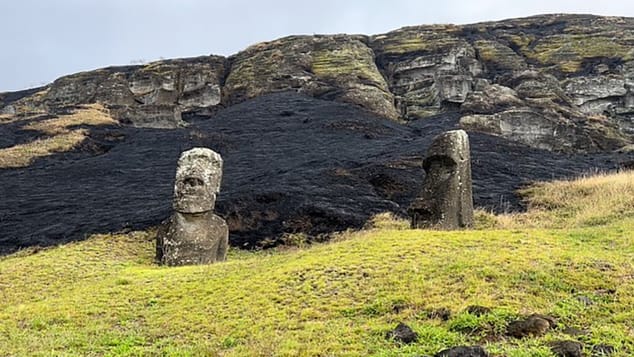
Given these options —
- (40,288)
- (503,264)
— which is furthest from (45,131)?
(503,264)

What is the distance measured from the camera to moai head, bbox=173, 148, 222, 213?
1770 centimetres

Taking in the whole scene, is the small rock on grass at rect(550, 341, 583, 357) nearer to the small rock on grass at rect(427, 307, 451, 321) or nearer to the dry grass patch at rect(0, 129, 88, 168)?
the small rock on grass at rect(427, 307, 451, 321)

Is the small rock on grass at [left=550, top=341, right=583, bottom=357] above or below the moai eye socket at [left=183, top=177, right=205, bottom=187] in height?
below

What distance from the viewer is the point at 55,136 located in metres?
41.0

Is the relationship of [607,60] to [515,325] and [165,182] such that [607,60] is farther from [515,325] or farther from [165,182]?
[515,325]

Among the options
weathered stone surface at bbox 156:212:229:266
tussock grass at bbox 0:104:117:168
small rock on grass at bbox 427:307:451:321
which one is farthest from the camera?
tussock grass at bbox 0:104:117:168

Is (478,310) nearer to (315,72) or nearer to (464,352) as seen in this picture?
(464,352)

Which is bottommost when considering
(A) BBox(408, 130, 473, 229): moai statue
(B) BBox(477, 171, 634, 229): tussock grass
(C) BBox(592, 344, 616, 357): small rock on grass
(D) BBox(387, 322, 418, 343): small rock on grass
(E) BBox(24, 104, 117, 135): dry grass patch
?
(B) BBox(477, 171, 634, 229): tussock grass

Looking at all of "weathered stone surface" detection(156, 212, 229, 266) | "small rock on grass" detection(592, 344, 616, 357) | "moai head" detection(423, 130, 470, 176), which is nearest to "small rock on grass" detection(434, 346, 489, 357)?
"small rock on grass" detection(592, 344, 616, 357)

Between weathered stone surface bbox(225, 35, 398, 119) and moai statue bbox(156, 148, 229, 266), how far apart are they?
2964 centimetres

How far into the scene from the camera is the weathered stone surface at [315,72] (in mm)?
49875

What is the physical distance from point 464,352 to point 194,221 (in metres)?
11.2

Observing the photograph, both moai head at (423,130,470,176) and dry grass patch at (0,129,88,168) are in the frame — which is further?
dry grass patch at (0,129,88,168)

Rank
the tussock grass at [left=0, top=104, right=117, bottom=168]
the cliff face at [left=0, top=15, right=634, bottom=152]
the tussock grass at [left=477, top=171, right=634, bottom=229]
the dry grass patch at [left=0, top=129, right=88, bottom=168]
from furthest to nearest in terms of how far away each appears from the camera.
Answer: the cliff face at [left=0, top=15, right=634, bottom=152] < the tussock grass at [left=0, top=104, right=117, bottom=168] < the dry grass patch at [left=0, top=129, right=88, bottom=168] < the tussock grass at [left=477, top=171, right=634, bottom=229]
